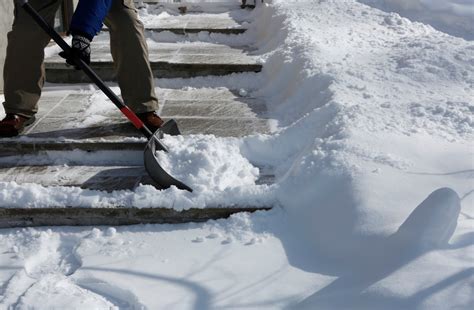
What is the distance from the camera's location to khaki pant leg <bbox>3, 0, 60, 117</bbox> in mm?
3135

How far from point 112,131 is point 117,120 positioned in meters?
0.22

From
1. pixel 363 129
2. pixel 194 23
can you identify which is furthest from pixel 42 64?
pixel 194 23

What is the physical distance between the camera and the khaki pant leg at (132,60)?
128 inches

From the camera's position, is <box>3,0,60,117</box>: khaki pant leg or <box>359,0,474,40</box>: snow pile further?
<box>359,0,474,40</box>: snow pile

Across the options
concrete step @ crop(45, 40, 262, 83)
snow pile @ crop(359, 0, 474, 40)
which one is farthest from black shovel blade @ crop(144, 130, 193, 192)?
snow pile @ crop(359, 0, 474, 40)

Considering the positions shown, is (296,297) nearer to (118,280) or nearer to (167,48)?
(118,280)

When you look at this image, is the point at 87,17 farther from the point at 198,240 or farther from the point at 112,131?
the point at 198,240

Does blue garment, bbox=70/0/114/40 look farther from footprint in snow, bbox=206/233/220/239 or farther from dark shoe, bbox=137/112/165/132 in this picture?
footprint in snow, bbox=206/233/220/239

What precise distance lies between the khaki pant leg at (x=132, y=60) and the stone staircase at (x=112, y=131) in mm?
212

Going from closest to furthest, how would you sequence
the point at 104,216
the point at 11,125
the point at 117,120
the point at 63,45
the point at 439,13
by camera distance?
the point at 104,216
the point at 63,45
the point at 11,125
the point at 117,120
the point at 439,13

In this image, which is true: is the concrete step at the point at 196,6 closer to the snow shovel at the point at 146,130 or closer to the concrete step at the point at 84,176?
the snow shovel at the point at 146,130

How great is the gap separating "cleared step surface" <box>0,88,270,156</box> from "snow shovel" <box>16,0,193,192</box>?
0.60 feet

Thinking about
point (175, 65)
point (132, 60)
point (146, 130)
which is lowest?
point (175, 65)

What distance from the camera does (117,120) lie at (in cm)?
357
